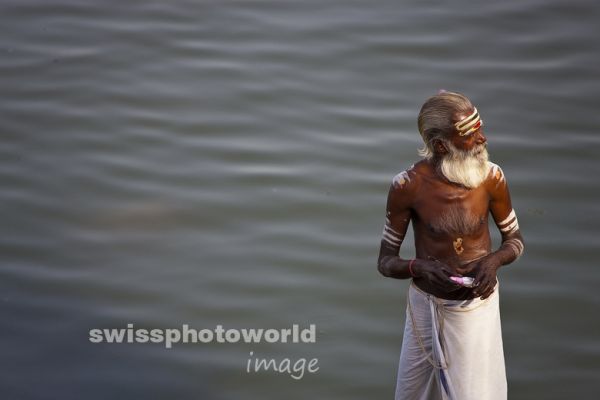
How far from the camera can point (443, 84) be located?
658 cm

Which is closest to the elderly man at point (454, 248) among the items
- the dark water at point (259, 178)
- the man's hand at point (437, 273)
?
the man's hand at point (437, 273)

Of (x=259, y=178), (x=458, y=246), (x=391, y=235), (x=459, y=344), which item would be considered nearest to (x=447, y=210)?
(x=458, y=246)

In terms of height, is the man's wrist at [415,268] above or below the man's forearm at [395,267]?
below

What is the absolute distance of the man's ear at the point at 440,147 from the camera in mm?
3109

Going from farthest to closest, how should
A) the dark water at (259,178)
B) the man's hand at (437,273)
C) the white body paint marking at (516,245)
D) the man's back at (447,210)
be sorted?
the dark water at (259,178)
the white body paint marking at (516,245)
the man's back at (447,210)
the man's hand at (437,273)

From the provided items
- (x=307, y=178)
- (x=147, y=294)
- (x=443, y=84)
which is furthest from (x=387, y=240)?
(x=443, y=84)

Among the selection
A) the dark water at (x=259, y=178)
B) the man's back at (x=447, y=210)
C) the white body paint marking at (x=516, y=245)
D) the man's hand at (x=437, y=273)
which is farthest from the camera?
the dark water at (x=259, y=178)

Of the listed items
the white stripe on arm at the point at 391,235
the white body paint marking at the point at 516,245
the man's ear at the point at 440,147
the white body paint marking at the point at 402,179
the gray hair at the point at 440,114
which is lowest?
the white body paint marking at the point at 516,245

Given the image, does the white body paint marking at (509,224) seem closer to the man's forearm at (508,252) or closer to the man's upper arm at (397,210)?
the man's forearm at (508,252)

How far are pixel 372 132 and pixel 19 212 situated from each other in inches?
92.6

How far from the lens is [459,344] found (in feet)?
10.5

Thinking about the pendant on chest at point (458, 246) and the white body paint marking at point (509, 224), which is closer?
the pendant on chest at point (458, 246)

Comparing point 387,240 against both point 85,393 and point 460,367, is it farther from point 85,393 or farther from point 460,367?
point 85,393

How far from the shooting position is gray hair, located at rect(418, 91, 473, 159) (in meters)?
3.06
